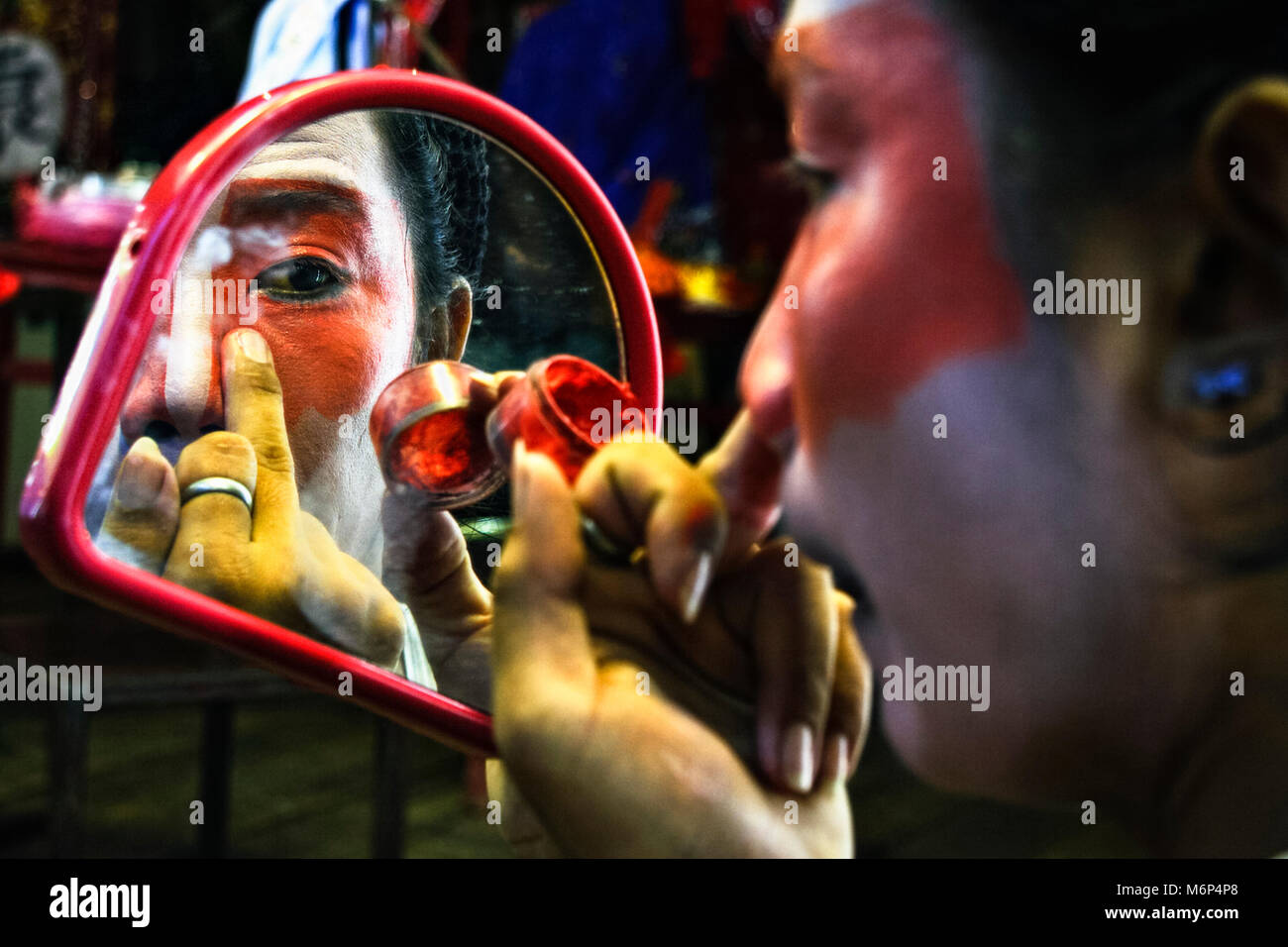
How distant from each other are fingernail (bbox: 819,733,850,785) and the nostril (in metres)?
0.26

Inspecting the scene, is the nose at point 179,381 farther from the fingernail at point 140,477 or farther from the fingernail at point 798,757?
the fingernail at point 798,757

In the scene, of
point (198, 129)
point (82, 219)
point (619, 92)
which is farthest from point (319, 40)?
point (82, 219)

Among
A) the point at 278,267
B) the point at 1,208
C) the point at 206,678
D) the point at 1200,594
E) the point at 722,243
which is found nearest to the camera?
the point at 1200,594

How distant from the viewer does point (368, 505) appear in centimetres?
47

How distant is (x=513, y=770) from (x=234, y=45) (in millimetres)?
1168

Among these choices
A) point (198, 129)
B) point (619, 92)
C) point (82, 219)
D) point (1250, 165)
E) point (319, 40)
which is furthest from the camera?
point (82, 219)

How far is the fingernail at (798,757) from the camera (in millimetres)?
358

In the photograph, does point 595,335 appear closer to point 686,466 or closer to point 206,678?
point 686,466

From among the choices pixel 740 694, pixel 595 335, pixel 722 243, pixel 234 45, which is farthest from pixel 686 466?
pixel 722 243

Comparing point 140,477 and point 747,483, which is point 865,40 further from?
point 140,477

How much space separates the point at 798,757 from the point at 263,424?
0.24 meters

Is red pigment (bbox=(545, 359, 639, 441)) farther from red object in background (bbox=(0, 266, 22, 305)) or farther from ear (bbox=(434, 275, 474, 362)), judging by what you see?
red object in background (bbox=(0, 266, 22, 305))

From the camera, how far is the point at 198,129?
0.94 metres

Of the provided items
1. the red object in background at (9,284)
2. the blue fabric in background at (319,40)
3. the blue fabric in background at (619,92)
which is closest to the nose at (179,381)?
the blue fabric in background at (319,40)
